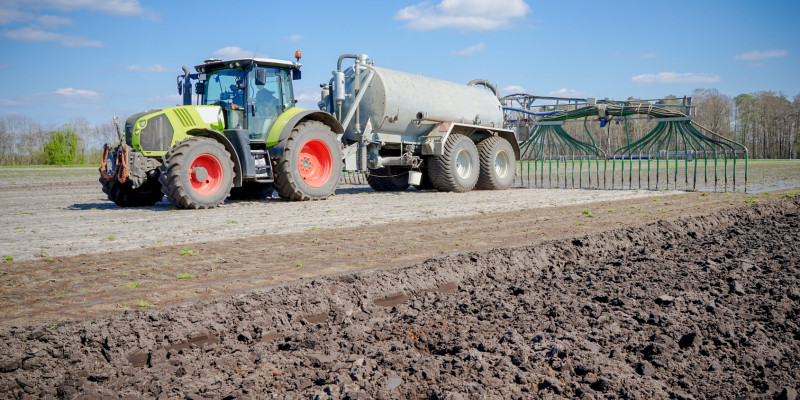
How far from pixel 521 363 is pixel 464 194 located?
11.1 metres

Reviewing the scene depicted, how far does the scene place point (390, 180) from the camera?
15.4 meters

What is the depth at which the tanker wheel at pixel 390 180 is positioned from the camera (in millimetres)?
15304

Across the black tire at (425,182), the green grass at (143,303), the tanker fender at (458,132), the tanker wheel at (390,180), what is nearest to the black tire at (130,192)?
the tanker wheel at (390,180)

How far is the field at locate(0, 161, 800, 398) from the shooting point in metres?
2.96

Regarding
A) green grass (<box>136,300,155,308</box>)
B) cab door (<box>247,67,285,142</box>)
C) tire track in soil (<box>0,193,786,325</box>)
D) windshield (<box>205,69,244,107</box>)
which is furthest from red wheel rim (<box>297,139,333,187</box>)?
green grass (<box>136,300,155,308</box>)

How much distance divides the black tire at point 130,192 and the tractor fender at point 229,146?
1.31 m

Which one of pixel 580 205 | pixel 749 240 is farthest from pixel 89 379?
pixel 580 205

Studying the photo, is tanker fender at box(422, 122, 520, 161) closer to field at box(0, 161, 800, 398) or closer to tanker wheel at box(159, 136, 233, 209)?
tanker wheel at box(159, 136, 233, 209)

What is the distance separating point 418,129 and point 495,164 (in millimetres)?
2900

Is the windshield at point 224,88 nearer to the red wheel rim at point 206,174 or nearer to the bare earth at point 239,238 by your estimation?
the red wheel rim at point 206,174

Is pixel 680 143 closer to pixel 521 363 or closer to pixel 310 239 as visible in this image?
pixel 310 239

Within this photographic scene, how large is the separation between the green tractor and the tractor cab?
0.06ft

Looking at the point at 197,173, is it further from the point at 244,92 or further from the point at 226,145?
the point at 244,92

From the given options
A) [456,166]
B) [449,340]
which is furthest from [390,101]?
[449,340]
